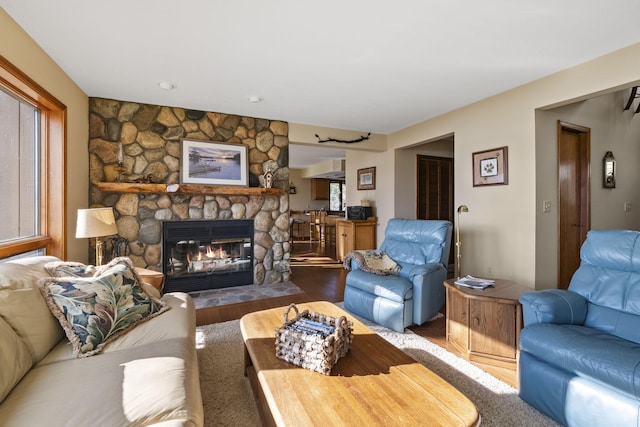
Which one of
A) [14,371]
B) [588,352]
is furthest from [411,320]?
[14,371]

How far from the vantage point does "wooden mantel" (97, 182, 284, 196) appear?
11.5 feet

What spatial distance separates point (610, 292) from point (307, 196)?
8963 mm

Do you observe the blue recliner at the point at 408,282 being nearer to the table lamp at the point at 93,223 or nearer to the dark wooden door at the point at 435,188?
the dark wooden door at the point at 435,188

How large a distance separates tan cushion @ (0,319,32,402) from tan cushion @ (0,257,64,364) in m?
0.05

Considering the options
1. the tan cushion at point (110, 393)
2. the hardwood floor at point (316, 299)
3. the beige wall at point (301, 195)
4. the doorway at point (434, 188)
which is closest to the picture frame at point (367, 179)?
the doorway at point (434, 188)

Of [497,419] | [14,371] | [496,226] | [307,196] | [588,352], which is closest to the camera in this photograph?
[14,371]

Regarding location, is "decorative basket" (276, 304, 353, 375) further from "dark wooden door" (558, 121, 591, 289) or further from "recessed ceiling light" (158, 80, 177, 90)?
"dark wooden door" (558, 121, 591, 289)

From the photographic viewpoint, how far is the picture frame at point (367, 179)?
19.1ft

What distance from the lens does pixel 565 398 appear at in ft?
5.01

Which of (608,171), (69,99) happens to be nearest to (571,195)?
(608,171)

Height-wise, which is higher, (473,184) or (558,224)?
(473,184)

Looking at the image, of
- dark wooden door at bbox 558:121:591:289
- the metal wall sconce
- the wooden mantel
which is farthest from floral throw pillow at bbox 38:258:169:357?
the metal wall sconce

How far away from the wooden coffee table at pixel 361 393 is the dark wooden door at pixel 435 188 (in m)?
4.26

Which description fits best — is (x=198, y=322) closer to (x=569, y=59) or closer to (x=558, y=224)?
(x=558, y=224)
